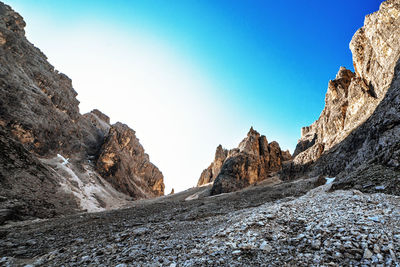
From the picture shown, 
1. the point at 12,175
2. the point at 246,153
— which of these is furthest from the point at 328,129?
the point at 12,175

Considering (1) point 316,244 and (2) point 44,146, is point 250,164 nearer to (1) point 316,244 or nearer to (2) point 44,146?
(1) point 316,244

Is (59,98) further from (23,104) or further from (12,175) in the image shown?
(12,175)

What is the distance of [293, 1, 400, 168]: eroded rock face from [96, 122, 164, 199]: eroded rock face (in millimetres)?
80389

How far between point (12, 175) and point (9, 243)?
77.4 feet

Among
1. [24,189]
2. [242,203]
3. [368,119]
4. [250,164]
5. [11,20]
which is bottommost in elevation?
[242,203]

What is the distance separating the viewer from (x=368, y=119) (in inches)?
1396

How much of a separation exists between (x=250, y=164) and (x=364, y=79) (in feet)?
155

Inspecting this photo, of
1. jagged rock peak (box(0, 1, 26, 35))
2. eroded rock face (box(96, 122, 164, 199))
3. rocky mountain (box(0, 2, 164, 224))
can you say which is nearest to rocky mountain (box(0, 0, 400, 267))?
rocky mountain (box(0, 2, 164, 224))

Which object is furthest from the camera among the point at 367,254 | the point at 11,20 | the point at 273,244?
the point at 11,20

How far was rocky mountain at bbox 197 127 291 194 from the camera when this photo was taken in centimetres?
6819

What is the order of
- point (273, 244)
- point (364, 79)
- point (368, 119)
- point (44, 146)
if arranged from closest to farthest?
1. point (273, 244)
2. point (368, 119)
3. point (364, 79)
4. point (44, 146)

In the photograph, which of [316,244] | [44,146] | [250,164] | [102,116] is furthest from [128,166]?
[316,244]

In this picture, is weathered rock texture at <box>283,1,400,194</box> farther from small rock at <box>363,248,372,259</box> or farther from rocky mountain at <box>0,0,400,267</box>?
small rock at <box>363,248,372,259</box>

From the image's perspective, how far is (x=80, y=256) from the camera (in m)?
7.77
